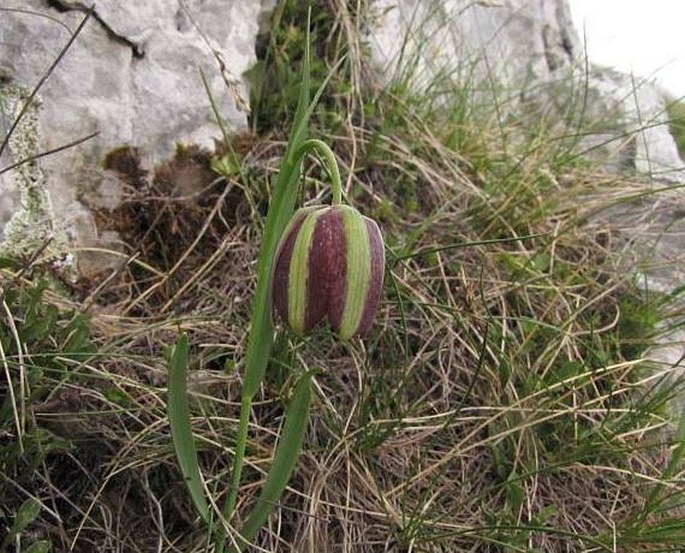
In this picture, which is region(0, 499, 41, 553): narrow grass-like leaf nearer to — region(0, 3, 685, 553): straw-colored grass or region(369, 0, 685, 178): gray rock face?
region(0, 3, 685, 553): straw-colored grass

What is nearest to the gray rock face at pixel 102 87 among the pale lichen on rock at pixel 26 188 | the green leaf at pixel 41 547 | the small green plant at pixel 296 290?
the pale lichen on rock at pixel 26 188

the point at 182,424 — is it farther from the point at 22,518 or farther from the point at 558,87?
the point at 558,87

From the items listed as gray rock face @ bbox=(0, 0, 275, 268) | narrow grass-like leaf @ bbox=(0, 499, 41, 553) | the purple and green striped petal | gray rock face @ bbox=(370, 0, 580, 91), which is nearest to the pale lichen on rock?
gray rock face @ bbox=(0, 0, 275, 268)

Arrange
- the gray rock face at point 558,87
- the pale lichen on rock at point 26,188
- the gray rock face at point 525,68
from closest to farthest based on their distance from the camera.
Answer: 1. the pale lichen on rock at point 26,188
2. the gray rock face at point 558,87
3. the gray rock face at point 525,68

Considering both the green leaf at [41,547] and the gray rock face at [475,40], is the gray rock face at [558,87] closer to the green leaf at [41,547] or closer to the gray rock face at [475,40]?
the gray rock face at [475,40]

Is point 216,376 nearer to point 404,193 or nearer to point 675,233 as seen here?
point 404,193

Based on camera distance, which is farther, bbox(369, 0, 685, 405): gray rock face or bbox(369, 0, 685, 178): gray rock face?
bbox(369, 0, 685, 178): gray rock face
